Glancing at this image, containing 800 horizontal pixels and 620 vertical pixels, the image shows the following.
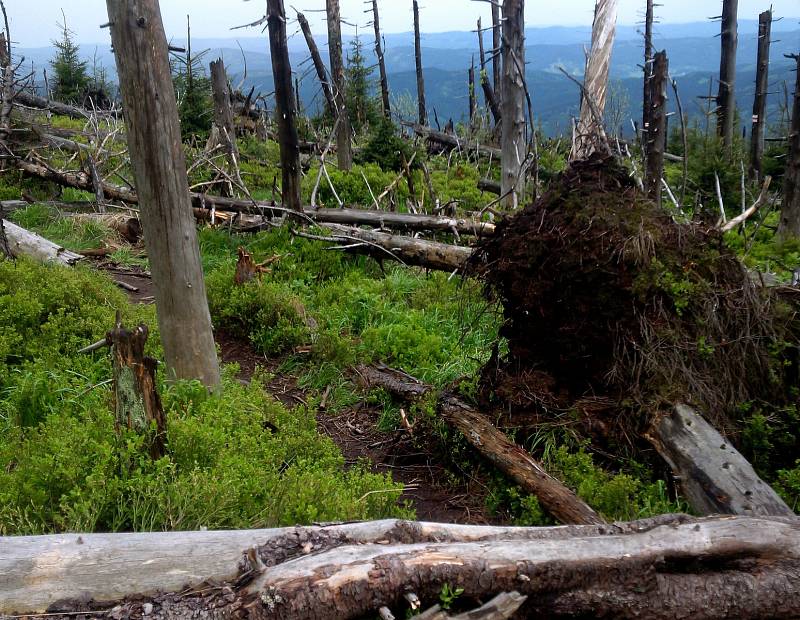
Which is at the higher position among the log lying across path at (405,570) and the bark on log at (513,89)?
the bark on log at (513,89)

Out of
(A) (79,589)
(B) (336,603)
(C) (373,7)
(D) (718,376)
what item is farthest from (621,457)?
(C) (373,7)

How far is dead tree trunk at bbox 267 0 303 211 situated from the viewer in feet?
34.1

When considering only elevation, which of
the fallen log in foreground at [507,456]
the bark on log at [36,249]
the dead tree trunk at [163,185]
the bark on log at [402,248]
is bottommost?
the fallen log in foreground at [507,456]

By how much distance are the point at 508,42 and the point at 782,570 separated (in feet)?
33.4

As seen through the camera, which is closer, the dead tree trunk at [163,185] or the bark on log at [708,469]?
the bark on log at [708,469]

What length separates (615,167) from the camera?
5.50 metres

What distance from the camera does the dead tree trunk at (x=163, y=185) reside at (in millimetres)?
4586

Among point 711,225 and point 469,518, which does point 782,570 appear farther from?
point 711,225

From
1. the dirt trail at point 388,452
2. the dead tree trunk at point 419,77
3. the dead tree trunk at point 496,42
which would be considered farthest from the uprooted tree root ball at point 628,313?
the dead tree trunk at point 419,77

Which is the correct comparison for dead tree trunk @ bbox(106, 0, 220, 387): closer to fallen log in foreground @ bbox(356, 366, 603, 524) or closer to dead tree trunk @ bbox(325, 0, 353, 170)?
fallen log in foreground @ bbox(356, 366, 603, 524)

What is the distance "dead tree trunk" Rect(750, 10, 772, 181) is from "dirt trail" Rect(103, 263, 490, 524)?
629 inches

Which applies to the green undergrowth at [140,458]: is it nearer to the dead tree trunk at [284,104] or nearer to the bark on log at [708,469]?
the bark on log at [708,469]

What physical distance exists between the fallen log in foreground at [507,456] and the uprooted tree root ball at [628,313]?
34cm

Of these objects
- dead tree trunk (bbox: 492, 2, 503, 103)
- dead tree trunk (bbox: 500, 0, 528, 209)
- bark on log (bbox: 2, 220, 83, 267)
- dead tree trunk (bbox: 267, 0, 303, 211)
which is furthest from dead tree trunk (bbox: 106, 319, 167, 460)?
dead tree trunk (bbox: 492, 2, 503, 103)
